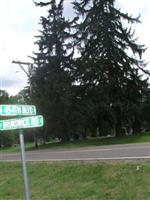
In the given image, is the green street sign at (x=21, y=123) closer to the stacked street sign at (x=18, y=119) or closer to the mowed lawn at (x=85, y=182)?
the stacked street sign at (x=18, y=119)

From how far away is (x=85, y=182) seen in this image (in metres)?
9.81

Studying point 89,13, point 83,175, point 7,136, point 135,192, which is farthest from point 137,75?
point 7,136

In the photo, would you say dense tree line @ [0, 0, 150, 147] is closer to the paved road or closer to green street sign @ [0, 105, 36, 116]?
the paved road

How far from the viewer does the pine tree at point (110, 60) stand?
31594mm

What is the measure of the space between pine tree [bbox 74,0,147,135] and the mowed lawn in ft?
63.0

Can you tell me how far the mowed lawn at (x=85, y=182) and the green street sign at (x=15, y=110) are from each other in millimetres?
3275

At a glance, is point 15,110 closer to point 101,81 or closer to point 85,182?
point 85,182

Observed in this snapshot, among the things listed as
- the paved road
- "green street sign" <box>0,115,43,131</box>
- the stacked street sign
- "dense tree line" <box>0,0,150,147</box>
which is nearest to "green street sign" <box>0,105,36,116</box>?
the stacked street sign

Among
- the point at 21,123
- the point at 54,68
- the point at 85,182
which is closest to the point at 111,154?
the point at 85,182

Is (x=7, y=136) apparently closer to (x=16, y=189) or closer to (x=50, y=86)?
(x=50, y=86)

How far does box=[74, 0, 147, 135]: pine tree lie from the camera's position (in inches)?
1244

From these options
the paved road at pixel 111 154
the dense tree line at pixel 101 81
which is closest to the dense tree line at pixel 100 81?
the dense tree line at pixel 101 81

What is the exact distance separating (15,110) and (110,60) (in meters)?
26.7

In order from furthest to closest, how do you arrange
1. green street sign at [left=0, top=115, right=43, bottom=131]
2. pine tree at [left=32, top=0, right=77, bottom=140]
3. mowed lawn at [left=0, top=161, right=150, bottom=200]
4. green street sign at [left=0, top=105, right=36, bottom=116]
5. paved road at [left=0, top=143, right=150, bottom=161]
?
pine tree at [left=32, top=0, right=77, bottom=140] → paved road at [left=0, top=143, right=150, bottom=161] → mowed lawn at [left=0, top=161, right=150, bottom=200] → green street sign at [left=0, top=115, right=43, bottom=131] → green street sign at [left=0, top=105, right=36, bottom=116]
